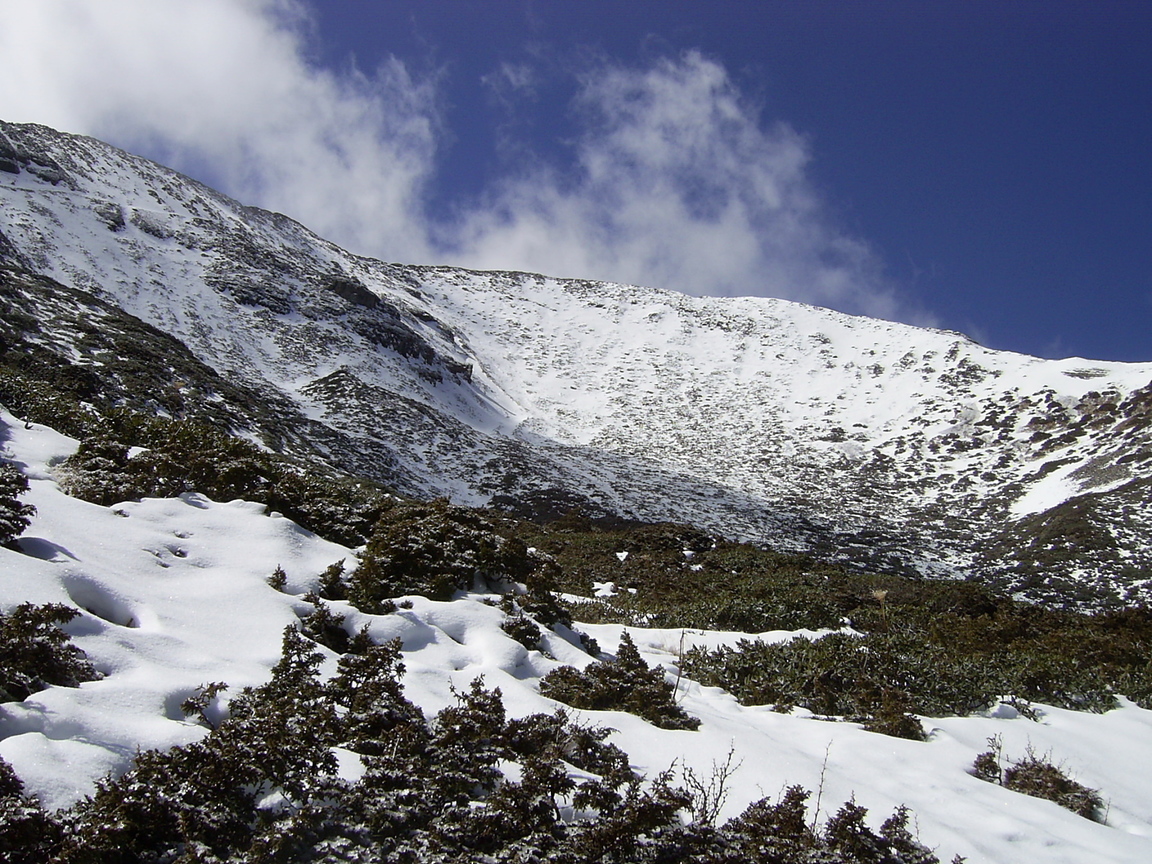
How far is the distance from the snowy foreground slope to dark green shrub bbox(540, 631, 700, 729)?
0.20 metres

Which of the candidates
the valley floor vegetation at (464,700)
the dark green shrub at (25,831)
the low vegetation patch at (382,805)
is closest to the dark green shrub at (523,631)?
the valley floor vegetation at (464,700)

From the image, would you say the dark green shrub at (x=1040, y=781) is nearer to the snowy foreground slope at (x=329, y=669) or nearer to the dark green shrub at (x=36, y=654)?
the snowy foreground slope at (x=329, y=669)

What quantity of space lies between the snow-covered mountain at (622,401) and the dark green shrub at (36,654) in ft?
75.1

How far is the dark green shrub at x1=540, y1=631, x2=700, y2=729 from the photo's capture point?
250 inches

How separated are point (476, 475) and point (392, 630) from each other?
30990 mm

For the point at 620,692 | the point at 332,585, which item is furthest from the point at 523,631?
the point at 332,585

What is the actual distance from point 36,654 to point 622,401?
56815 mm

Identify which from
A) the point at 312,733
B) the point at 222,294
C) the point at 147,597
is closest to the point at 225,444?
the point at 147,597

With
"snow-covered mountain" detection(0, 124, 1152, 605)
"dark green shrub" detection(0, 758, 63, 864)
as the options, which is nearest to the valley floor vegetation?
"dark green shrub" detection(0, 758, 63, 864)

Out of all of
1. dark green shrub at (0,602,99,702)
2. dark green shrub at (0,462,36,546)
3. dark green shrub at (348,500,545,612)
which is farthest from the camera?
dark green shrub at (348,500,545,612)

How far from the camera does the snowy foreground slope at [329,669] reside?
157 inches

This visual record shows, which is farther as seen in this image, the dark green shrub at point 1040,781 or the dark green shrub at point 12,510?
the dark green shrub at point 1040,781

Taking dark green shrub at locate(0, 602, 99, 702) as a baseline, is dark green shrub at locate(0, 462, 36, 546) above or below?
above

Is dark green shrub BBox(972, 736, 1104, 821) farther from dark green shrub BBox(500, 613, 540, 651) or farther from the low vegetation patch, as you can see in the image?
dark green shrub BBox(500, 613, 540, 651)
